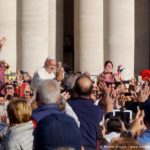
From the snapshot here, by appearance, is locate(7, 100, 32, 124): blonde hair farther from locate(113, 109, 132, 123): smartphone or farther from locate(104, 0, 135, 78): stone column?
locate(104, 0, 135, 78): stone column

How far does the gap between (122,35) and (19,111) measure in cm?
2856

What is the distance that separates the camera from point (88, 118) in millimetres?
13391

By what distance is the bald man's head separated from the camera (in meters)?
13.1

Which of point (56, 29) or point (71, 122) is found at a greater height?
point (56, 29)

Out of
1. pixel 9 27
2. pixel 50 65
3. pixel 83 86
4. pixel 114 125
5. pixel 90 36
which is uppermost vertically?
pixel 9 27

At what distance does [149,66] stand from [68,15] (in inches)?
361

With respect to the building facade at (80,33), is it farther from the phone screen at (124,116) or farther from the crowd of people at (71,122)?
the phone screen at (124,116)

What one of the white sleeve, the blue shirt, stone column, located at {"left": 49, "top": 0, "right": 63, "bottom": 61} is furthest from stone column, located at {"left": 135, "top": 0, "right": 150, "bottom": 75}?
the white sleeve

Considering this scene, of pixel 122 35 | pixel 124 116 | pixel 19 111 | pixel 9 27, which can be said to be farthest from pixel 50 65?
pixel 122 35

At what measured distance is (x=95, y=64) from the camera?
40344 mm

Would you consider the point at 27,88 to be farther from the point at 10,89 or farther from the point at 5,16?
the point at 5,16

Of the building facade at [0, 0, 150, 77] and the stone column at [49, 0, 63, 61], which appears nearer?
the building facade at [0, 0, 150, 77]

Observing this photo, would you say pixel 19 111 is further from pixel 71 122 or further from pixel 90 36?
pixel 90 36

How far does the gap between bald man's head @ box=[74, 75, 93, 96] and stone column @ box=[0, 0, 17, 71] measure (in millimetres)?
25621
